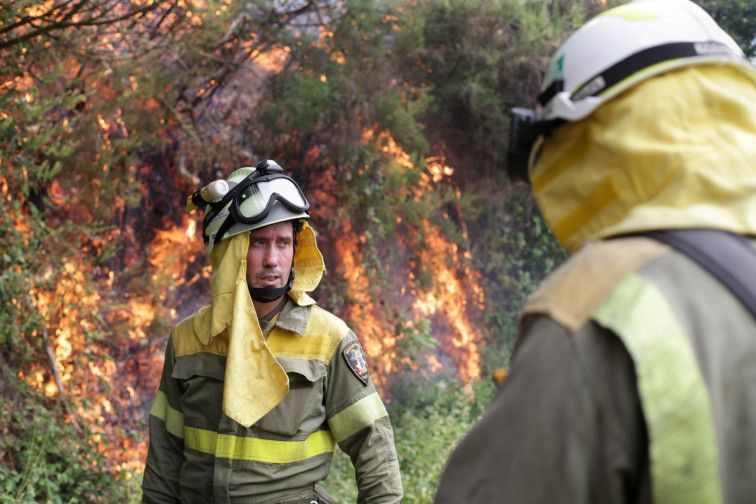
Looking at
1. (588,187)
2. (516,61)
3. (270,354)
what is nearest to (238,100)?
(516,61)

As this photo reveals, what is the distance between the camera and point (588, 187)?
3.76 feet

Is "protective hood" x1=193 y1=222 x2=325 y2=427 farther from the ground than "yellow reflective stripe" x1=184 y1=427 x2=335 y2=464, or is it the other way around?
"protective hood" x1=193 y1=222 x2=325 y2=427

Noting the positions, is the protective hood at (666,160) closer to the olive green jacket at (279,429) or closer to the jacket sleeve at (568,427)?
the jacket sleeve at (568,427)

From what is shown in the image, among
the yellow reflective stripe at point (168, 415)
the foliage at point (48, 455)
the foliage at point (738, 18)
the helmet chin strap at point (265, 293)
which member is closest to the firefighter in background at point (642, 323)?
the helmet chin strap at point (265, 293)

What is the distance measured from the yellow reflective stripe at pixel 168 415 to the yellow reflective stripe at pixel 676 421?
7.84ft

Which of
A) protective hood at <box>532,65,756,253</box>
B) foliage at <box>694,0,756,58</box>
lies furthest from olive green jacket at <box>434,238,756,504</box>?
foliage at <box>694,0,756,58</box>

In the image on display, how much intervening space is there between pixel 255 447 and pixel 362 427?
0.43 m

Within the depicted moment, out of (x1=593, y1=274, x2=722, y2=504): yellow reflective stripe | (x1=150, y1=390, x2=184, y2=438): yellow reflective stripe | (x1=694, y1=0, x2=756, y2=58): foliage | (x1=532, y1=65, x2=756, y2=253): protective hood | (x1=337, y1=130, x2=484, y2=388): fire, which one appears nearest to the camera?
(x1=593, y1=274, x2=722, y2=504): yellow reflective stripe

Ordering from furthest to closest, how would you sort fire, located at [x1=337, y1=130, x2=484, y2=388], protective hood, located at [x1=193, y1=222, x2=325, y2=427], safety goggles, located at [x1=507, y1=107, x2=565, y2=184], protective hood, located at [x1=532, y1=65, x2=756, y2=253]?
fire, located at [x1=337, y1=130, x2=484, y2=388] < protective hood, located at [x1=193, y1=222, x2=325, y2=427] < safety goggles, located at [x1=507, y1=107, x2=565, y2=184] < protective hood, located at [x1=532, y1=65, x2=756, y2=253]

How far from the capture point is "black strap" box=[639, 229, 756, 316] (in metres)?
0.91

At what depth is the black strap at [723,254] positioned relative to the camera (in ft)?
2.99

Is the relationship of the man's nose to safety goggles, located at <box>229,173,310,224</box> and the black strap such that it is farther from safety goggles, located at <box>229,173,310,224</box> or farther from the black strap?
the black strap

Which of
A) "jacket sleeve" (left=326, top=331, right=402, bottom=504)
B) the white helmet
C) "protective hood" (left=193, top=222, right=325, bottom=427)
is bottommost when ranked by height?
"jacket sleeve" (left=326, top=331, right=402, bottom=504)

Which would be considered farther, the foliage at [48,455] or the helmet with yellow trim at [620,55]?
the foliage at [48,455]
